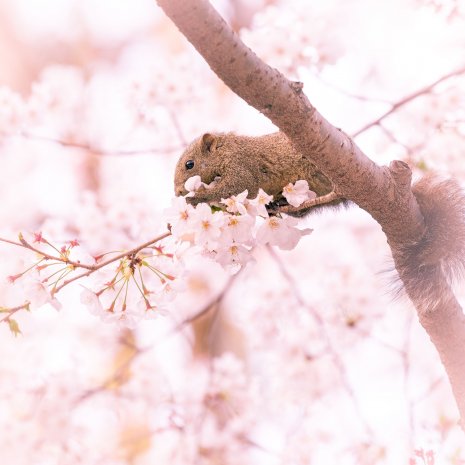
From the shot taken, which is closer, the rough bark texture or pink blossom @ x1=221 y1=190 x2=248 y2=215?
the rough bark texture

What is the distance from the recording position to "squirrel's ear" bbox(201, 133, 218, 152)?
1.83 metres

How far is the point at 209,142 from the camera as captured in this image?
1837mm

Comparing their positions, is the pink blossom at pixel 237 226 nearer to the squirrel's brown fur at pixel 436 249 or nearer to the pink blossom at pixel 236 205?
the pink blossom at pixel 236 205

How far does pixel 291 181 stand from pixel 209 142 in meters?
0.28

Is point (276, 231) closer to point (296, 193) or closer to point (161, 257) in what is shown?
point (296, 193)

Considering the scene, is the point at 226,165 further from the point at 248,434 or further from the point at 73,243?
the point at 248,434

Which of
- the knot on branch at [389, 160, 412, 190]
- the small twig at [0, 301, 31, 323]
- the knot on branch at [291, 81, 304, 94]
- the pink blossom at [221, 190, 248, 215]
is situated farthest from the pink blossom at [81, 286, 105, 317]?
the knot on branch at [389, 160, 412, 190]

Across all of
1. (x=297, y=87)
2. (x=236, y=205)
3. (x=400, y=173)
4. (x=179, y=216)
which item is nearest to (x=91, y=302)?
(x=179, y=216)

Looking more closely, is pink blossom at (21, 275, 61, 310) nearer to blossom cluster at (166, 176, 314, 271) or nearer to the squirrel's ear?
blossom cluster at (166, 176, 314, 271)

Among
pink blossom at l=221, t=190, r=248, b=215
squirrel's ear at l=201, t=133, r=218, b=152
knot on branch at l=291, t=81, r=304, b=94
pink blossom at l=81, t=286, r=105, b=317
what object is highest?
squirrel's ear at l=201, t=133, r=218, b=152

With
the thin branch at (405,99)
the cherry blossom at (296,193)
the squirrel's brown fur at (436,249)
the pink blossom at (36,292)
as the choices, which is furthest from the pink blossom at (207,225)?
the thin branch at (405,99)

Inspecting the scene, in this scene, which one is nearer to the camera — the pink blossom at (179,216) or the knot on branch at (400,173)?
the pink blossom at (179,216)

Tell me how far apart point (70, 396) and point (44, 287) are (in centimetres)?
201

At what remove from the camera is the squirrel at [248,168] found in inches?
68.0
